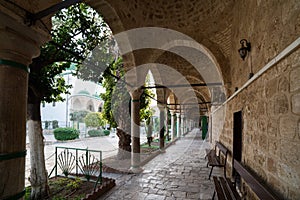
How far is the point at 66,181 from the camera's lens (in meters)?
4.30

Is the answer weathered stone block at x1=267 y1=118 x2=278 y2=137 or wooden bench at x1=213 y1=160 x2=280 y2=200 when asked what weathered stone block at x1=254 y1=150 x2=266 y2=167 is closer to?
wooden bench at x1=213 y1=160 x2=280 y2=200

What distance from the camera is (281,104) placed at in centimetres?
177

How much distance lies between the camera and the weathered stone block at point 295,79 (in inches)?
57.7

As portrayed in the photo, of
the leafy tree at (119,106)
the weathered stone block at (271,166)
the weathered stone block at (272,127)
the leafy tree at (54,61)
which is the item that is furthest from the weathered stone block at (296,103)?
the leafy tree at (119,106)

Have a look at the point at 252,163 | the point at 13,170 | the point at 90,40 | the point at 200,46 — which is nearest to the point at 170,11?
the point at 200,46

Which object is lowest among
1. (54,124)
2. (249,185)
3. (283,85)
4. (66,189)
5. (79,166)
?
(54,124)

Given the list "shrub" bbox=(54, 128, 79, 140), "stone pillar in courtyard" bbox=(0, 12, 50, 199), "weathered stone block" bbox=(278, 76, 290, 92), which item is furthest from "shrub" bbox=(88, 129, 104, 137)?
"weathered stone block" bbox=(278, 76, 290, 92)

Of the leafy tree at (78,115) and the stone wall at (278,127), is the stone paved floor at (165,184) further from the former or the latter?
the leafy tree at (78,115)

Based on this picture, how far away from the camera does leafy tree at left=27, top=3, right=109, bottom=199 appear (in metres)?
3.38

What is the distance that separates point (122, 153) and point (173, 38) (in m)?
4.41

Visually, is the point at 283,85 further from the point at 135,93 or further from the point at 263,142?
the point at 135,93

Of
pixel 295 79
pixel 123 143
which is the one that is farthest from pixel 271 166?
pixel 123 143

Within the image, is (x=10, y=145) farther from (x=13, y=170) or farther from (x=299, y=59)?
(x=299, y=59)

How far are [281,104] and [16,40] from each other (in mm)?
2504
